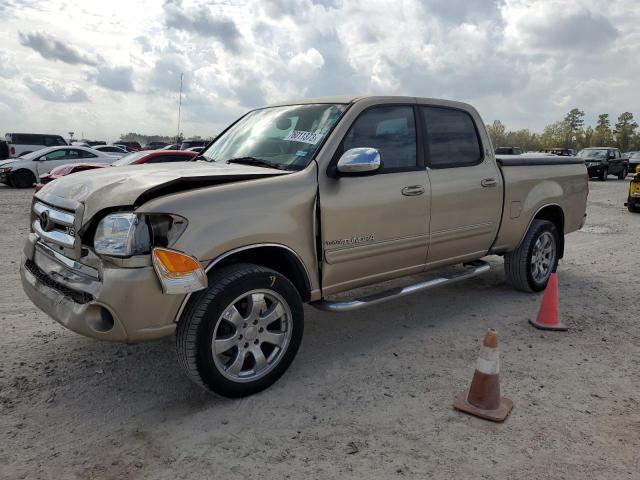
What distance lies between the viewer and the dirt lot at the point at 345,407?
107 inches

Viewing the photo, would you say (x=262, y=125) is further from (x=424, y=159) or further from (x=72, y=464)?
(x=72, y=464)

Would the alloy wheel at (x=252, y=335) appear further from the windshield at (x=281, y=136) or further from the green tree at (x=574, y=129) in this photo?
the green tree at (x=574, y=129)

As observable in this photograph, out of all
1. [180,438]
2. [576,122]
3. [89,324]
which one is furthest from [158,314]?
[576,122]

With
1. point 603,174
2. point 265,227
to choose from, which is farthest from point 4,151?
point 603,174

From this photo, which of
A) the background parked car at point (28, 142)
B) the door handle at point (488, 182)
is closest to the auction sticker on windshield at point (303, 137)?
the door handle at point (488, 182)

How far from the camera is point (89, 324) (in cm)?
293

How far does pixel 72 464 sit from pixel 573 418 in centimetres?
285

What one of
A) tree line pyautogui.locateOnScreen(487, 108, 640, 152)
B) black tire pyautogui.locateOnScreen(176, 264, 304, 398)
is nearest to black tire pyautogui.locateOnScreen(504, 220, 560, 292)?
black tire pyautogui.locateOnScreen(176, 264, 304, 398)

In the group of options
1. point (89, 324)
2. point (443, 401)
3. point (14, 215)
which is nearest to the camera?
point (89, 324)

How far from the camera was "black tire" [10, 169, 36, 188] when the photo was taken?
17.7 m

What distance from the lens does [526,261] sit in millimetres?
Result: 5613

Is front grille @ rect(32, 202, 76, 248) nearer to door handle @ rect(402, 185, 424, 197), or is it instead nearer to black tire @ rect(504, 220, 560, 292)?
door handle @ rect(402, 185, 424, 197)

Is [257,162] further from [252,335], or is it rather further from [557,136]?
[557,136]

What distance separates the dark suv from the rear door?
2531cm
